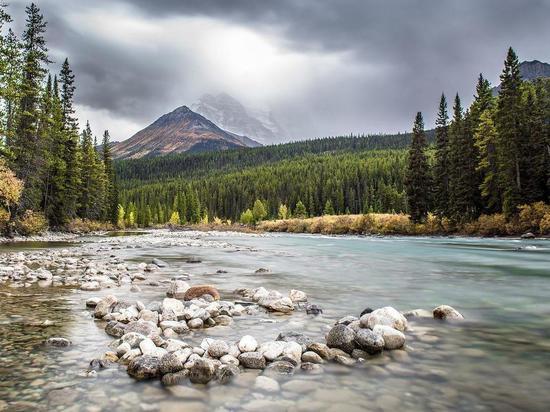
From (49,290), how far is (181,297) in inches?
147

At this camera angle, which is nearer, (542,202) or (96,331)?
(96,331)

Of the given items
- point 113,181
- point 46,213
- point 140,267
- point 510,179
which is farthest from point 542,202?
point 113,181

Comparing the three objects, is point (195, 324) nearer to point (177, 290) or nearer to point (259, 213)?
point (177, 290)

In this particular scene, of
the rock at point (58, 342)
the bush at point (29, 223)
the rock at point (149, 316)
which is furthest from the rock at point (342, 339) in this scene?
the bush at point (29, 223)

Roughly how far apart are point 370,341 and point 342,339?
398 mm

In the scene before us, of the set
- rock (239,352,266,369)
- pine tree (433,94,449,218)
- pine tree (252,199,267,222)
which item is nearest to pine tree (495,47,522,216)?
pine tree (433,94,449,218)

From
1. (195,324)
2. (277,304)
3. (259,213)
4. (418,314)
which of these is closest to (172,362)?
(195,324)

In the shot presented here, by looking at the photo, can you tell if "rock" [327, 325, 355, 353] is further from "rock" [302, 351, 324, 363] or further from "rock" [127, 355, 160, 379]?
"rock" [127, 355, 160, 379]

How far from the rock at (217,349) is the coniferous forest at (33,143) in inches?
997

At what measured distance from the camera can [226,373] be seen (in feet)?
17.0

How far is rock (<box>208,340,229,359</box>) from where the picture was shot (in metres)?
5.77

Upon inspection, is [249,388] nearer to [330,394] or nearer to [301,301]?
[330,394]

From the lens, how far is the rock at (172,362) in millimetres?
5184

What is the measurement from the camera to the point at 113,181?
9306 centimetres
